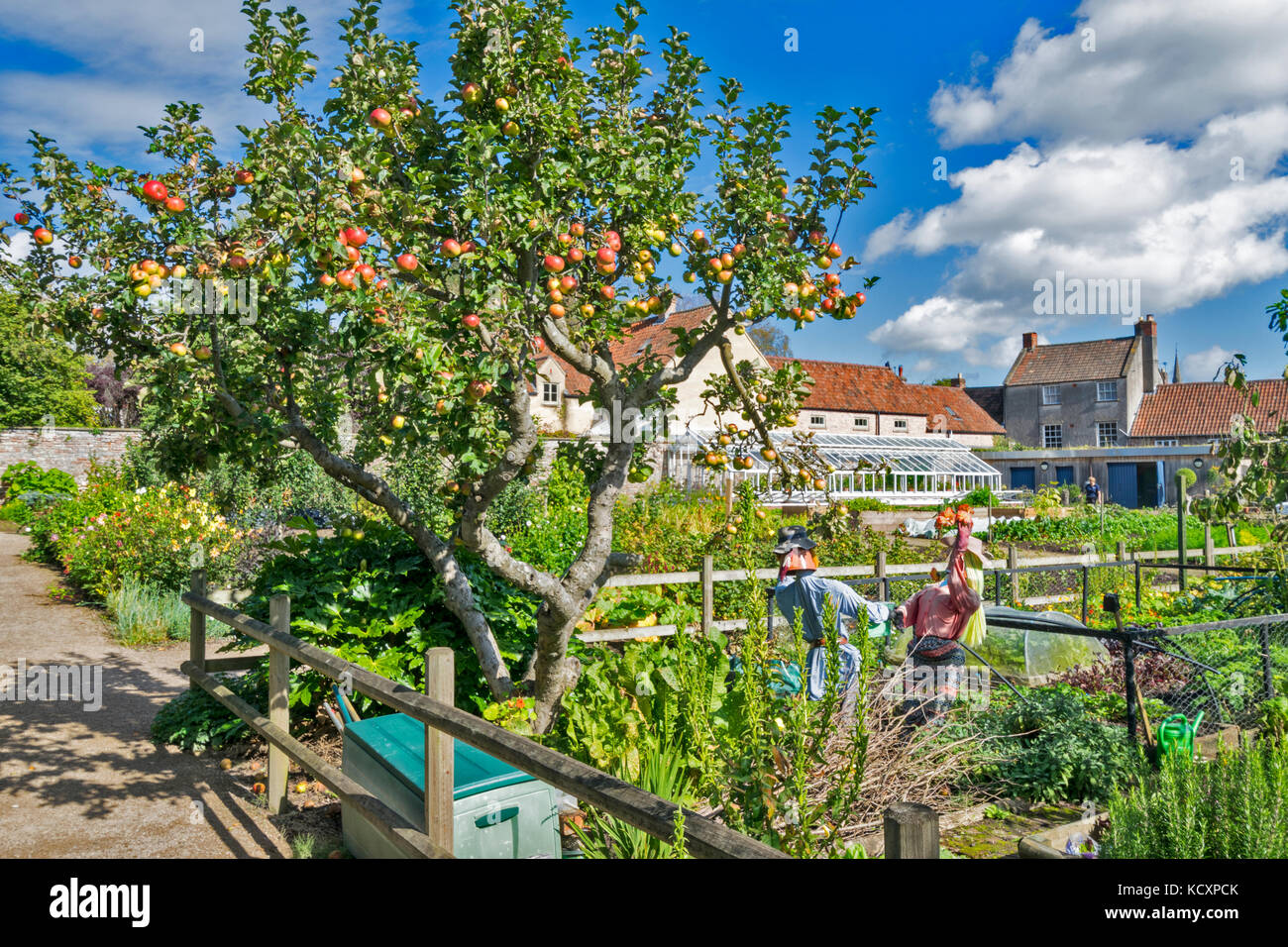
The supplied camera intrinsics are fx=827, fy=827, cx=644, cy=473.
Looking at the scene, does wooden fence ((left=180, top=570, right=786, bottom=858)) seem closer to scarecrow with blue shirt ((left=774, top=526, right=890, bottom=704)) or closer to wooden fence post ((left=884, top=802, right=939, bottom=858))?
wooden fence post ((left=884, top=802, right=939, bottom=858))

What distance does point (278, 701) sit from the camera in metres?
5.09

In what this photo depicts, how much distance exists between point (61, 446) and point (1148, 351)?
47409 mm

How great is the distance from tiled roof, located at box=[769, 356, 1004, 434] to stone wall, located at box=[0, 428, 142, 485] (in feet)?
84.3

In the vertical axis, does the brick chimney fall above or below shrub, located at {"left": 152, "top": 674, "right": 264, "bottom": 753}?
above

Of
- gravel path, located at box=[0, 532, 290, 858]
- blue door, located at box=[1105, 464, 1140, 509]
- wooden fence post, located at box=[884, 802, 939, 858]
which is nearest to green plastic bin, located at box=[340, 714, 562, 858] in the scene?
gravel path, located at box=[0, 532, 290, 858]

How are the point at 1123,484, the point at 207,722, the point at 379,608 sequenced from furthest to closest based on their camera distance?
the point at 1123,484 → the point at 207,722 → the point at 379,608

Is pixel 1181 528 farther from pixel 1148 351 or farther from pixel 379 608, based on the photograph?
pixel 1148 351

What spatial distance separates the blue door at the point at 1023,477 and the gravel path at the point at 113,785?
40052 mm

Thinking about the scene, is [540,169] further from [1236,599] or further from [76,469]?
[76,469]

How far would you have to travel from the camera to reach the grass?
32.7ft

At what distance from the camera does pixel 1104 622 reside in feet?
33.4

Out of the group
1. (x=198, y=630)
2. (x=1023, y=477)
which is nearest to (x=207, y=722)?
(x=198, y=630)
